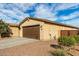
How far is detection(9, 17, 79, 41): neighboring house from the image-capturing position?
1391 cm

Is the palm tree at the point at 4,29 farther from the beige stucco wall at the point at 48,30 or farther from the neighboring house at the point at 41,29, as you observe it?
the beige stucco wall at the point at 48,30

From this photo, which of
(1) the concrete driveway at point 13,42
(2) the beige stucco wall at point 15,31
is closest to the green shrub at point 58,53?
(1) the concrete driveway at point 13,42

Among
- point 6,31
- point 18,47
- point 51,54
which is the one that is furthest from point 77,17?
point 6,31

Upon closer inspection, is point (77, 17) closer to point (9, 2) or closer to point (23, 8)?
point (23, 8)

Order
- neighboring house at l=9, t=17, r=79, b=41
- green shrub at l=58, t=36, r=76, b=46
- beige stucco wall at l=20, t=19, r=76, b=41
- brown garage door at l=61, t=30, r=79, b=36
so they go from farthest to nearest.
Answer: beige stucco wall at l=20, t=19, r=76, b=41 < neighboring house at l=9, t=17, r=79, b=41 < brown garage door at l=61, t=30, r=79, b=36 < green shrub at l=58, t=36, r=76, b=46

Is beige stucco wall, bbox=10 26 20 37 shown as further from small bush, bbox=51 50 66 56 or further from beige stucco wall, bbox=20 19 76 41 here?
small bush, bbox=51 50 66 56

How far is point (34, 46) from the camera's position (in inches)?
531

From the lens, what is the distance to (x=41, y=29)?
49.6 feet

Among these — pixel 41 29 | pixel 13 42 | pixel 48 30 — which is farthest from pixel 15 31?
pixel 48 30

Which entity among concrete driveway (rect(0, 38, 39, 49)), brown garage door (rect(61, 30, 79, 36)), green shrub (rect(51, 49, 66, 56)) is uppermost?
brown garage door (rect(61, 30, 79, 36))

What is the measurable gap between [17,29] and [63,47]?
454 cm

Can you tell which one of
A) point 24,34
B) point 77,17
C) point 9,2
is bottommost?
point 24,34

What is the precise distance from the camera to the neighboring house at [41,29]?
1391 centimetres

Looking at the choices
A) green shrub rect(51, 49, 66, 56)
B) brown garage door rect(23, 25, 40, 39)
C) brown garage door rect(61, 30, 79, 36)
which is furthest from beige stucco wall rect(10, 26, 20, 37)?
green shrub rect(51, 49, 66, 56)
